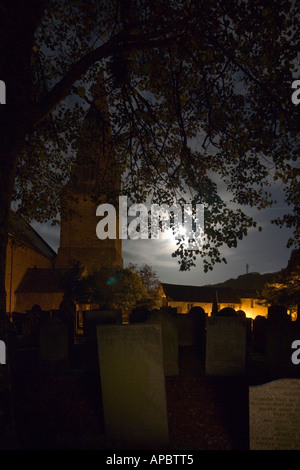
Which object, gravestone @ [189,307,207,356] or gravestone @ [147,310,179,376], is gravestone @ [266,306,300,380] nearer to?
gravestone @ [147,310,179,376]

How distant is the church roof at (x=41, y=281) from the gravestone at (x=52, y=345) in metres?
26.6

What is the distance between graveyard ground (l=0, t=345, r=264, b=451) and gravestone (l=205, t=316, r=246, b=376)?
334 mm

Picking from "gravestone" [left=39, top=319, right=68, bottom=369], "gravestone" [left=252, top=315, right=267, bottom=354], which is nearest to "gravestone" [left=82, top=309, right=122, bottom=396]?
"gravestone" [left=39, top=319, right=68, bottom=369]

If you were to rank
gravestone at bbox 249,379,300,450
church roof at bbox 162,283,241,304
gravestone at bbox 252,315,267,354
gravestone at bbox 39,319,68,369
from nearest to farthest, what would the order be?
gravestone at bbox 249,379,300,450 → gravestone at bbox 39,319,68,369 → gravestone at bbox 252,315,267,354 → church roof at bbox 162,283,241,304

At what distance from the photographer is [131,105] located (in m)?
8.07

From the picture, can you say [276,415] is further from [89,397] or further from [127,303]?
[127,303]

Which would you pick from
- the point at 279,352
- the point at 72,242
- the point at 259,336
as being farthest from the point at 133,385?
the point at 72,242

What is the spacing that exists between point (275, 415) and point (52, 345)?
6.67m

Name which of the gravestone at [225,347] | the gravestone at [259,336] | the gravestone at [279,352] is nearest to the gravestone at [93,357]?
the gravestone at [225,347]

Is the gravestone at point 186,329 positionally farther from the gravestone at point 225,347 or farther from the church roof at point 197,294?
the church roof at point 197,294

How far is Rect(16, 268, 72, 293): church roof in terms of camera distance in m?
36.9

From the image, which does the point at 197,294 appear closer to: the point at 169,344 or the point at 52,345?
the point at 52,345

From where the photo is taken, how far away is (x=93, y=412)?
583 cm
